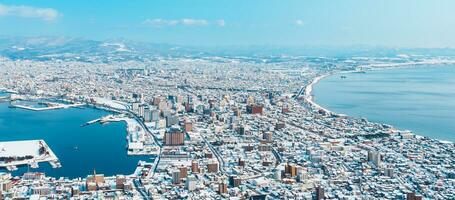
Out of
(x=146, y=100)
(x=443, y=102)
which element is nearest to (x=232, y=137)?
(x=146, y=100)

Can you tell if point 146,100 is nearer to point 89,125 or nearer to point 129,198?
point 89,125

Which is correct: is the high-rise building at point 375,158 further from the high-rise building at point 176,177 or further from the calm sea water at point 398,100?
the calm sea water at point 398,100

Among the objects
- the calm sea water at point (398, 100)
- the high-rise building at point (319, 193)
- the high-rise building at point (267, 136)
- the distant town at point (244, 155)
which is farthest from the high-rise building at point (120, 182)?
the calm sea water at point (398, 100)

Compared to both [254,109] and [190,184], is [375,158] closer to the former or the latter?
[190,184]

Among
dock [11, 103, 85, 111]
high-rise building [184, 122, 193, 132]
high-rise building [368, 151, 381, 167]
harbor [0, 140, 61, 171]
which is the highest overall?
high-rise building [368, 151, 381, 167]

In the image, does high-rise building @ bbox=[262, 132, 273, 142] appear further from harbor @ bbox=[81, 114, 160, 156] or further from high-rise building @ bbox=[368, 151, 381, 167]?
high-rise building @ bbox=[368, 151, 381, 167]

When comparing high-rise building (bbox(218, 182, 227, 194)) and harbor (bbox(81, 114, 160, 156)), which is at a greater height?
high-rise building (bbox(218, 182, 227, 194))

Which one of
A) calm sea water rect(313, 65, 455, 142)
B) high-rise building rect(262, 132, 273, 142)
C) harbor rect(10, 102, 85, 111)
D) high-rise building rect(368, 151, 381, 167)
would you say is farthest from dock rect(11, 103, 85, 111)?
high-rise building rect(368, 151, 381, 167)
